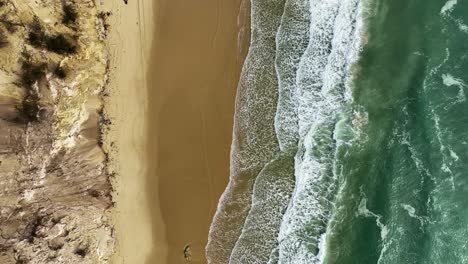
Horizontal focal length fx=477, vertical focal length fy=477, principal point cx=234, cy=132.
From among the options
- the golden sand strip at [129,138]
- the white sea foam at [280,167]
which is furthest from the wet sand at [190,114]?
the white sea foam at [280,167]

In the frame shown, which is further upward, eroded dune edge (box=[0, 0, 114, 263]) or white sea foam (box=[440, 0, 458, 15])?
white sea foam (box=[440, 0, 458, 15])

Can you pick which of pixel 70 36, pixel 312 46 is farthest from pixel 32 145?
pixel 312 46

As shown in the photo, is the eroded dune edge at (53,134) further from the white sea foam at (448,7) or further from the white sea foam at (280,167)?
the white sea foam at (448,7)

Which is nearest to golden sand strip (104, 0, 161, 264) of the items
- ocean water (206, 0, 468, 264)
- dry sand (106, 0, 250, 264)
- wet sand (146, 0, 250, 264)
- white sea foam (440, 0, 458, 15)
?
dry sand (106, 0, 250, 264)

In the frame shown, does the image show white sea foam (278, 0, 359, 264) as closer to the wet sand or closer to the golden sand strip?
the wet sand

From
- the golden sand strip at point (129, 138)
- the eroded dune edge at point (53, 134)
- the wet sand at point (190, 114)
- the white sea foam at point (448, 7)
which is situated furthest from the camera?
the white sea foam at point (448, 7)

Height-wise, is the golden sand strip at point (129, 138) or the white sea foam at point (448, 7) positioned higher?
the white sea foam at point (448, 7)
